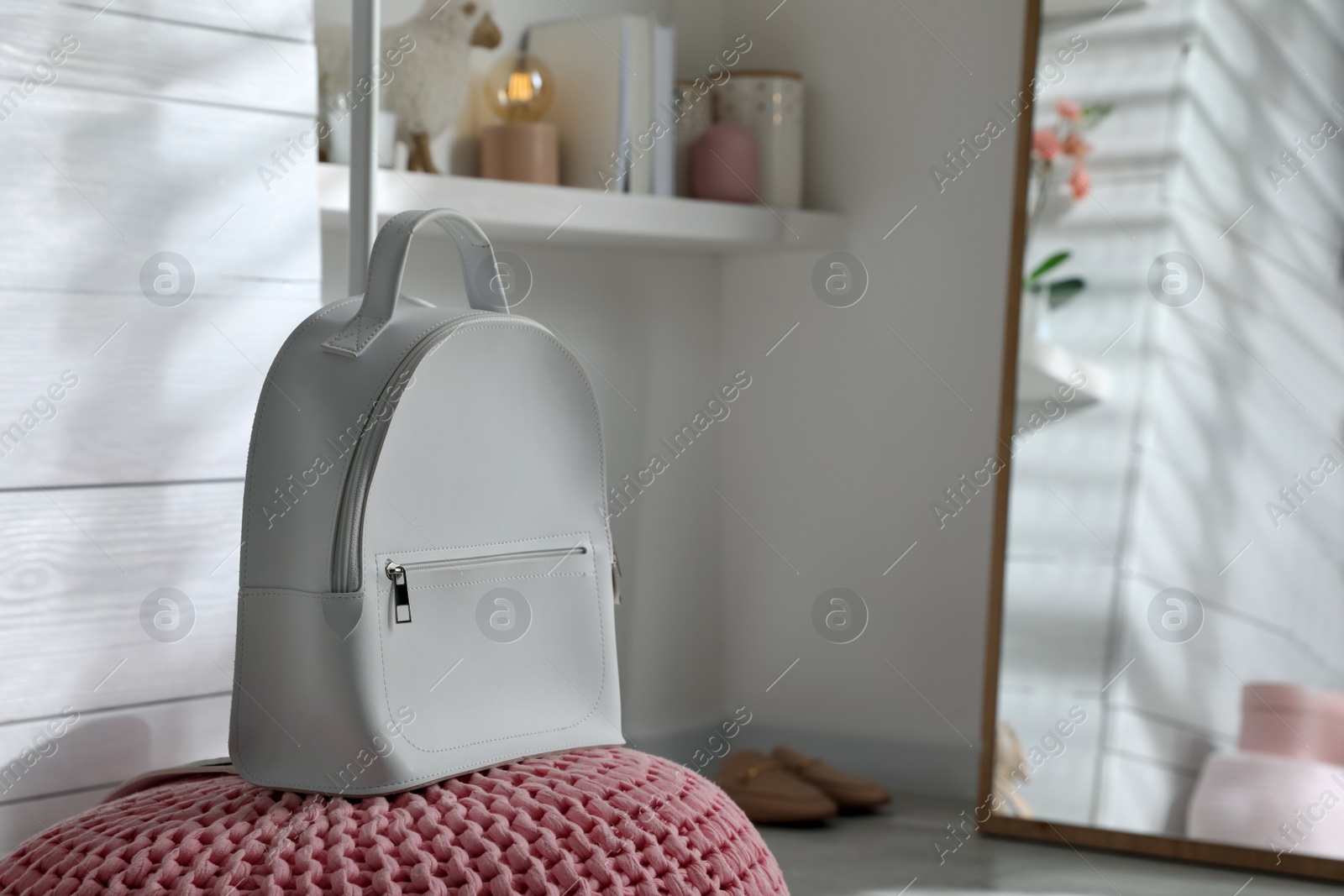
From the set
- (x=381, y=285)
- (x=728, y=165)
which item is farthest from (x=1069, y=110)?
(x=381, y=285)

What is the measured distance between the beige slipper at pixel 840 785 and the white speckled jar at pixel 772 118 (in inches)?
31.2

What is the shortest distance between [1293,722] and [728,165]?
40.1 inches

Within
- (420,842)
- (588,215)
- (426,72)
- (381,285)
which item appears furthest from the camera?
(588,215)

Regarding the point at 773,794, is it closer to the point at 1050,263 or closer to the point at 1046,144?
the point at 1050,263

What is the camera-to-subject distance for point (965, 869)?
1.46 meters

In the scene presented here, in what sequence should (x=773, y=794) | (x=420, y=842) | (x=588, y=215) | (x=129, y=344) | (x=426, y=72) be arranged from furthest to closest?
(x=773, y=794) < (x=588, y=215) < (x=426, y=72) < (x=129, y=344) < (x=420, y=842)

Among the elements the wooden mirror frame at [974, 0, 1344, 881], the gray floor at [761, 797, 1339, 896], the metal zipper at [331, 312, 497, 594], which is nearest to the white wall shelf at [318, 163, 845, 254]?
the wooden mirror frame at [974, 0, 1344, 881]

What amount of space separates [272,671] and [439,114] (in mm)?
805

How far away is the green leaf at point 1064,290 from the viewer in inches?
62.6

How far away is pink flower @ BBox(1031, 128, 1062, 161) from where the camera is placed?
1603mm

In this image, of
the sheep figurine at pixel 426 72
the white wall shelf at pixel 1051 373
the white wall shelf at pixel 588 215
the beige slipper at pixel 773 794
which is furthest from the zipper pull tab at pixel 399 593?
the white wall shelf at pixel 1051 373

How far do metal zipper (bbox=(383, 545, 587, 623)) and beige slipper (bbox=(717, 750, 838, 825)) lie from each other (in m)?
0.80

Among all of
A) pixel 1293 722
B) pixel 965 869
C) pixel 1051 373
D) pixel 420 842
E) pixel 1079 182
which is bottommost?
pixel 965 869

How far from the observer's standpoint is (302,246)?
3.89ft
